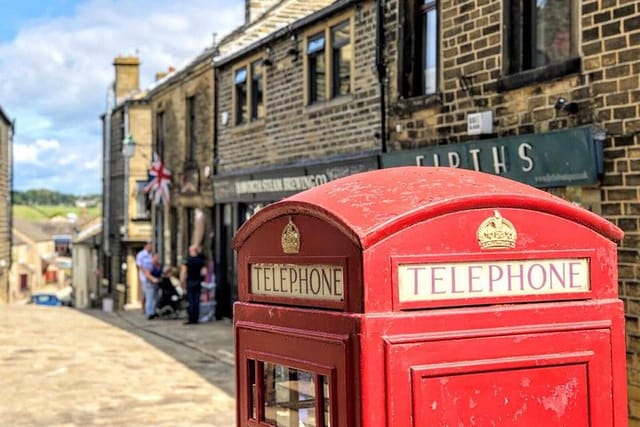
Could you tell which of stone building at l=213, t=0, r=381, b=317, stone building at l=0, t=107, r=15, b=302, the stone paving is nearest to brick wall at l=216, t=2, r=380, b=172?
stone building at l=213, t=0, r=381, b=317

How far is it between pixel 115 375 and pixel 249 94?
25.0 ft

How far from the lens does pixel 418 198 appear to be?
9.60ft

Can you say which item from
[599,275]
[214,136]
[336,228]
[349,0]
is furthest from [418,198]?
[214,136]

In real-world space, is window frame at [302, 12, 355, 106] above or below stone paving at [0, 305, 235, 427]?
above

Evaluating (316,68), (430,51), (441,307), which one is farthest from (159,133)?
(441,307)

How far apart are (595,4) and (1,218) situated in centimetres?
3147

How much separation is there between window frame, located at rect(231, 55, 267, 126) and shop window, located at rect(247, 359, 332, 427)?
42.8 feet

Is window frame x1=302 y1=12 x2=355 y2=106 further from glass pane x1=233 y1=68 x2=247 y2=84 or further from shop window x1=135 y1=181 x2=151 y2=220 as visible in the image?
shop window x1=135 y1=181 x2=151 y2=220

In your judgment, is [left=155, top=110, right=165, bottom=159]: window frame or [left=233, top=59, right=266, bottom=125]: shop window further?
[left=155, top=110, right=165, bottom=159]: window frame

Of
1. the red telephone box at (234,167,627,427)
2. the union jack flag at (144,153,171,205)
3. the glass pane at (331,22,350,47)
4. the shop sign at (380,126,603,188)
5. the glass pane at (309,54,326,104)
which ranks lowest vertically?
the red telephone box at (234,167,627,427)

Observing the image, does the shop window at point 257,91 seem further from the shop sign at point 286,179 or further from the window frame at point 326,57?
the window frame at point 326,57

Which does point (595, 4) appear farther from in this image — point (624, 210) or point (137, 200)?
point (137, 200)

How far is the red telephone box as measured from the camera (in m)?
2.74

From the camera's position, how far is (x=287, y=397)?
10.8 ft
